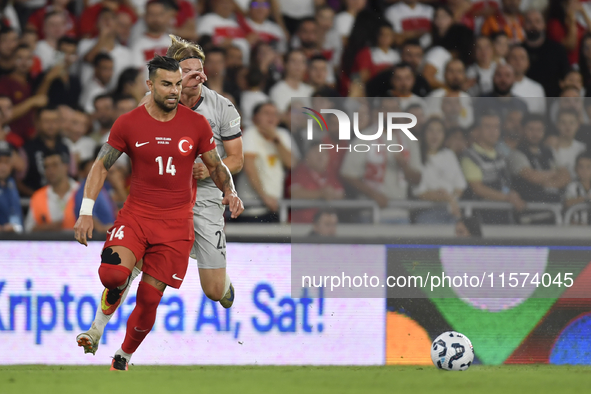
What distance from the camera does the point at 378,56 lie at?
997 centimetres

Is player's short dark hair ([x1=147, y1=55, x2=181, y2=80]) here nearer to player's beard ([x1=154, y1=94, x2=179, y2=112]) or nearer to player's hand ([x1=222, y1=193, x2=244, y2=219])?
player's beard ([x1=154, y1=94, x2=179, y2=112])

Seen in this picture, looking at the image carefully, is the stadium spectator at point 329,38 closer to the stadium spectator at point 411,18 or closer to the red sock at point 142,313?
the stadium spectator at point 411,18

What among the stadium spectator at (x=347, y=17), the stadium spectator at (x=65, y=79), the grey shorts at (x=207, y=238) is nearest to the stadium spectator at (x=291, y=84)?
the stadium spectator at (x=347, y=17)

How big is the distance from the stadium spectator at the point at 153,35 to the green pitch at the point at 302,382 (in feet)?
14.1

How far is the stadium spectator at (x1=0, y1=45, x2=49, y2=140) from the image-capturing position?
9156 millimetres

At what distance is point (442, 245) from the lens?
8.01m

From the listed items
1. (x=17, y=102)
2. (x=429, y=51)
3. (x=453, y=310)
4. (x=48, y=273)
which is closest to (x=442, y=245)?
(x=453, y=310)

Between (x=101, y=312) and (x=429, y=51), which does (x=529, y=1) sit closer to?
(x=429, y=51)

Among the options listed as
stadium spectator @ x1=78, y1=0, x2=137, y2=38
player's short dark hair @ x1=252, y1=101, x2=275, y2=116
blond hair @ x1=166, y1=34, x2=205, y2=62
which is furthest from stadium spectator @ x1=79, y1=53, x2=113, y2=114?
blond hair @ x1=166, y1=34, x2=205, y2=62

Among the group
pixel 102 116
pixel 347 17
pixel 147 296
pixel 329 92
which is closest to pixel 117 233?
pixel 147 296

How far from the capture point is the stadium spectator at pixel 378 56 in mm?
9844

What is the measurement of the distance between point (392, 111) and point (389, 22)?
2391 mm

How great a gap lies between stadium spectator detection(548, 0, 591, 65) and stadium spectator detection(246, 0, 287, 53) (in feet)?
11.4

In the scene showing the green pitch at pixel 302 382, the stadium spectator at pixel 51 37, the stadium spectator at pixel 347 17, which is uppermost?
the stadium spectator at pixel 347 17
